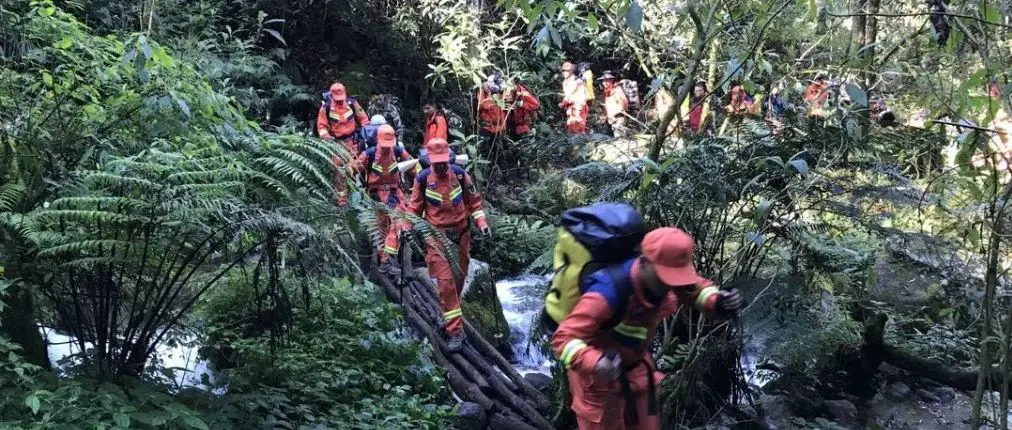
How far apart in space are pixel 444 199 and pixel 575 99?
8.81 m

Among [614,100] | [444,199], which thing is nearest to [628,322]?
[444,199]

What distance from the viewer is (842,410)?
22.0 feet

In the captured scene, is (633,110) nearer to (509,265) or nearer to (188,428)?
(509,265)

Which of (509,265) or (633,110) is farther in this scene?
(633,110)

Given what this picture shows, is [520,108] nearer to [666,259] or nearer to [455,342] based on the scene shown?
[455,342]

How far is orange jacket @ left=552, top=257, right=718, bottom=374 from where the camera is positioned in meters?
3.09

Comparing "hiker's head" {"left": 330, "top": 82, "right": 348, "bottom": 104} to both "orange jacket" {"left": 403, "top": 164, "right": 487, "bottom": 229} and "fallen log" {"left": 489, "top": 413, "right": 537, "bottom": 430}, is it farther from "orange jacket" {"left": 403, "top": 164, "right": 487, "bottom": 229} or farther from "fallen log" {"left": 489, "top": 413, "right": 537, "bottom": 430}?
"fallen log" {"left": 489, "top": 413, "right": 537, "bottom": 430}

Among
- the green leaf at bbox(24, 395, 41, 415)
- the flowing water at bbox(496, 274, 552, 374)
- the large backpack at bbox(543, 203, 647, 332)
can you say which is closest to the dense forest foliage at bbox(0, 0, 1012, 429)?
the green leaf at bbox(24, 395, 41, 415)

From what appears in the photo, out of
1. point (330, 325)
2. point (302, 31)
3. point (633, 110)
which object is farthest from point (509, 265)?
point (302, 31)

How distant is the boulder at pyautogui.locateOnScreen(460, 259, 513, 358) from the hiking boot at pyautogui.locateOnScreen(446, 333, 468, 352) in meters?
1.09

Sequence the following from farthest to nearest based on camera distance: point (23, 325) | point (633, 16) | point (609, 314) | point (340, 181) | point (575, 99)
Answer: point (575, 99), point (340, 181), point (23, 325), point (633, 16), point (609, 314)

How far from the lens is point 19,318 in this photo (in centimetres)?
379

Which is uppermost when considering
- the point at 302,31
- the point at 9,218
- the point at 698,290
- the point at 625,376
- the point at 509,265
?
the point at 302,31

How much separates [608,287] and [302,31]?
13.7 m
